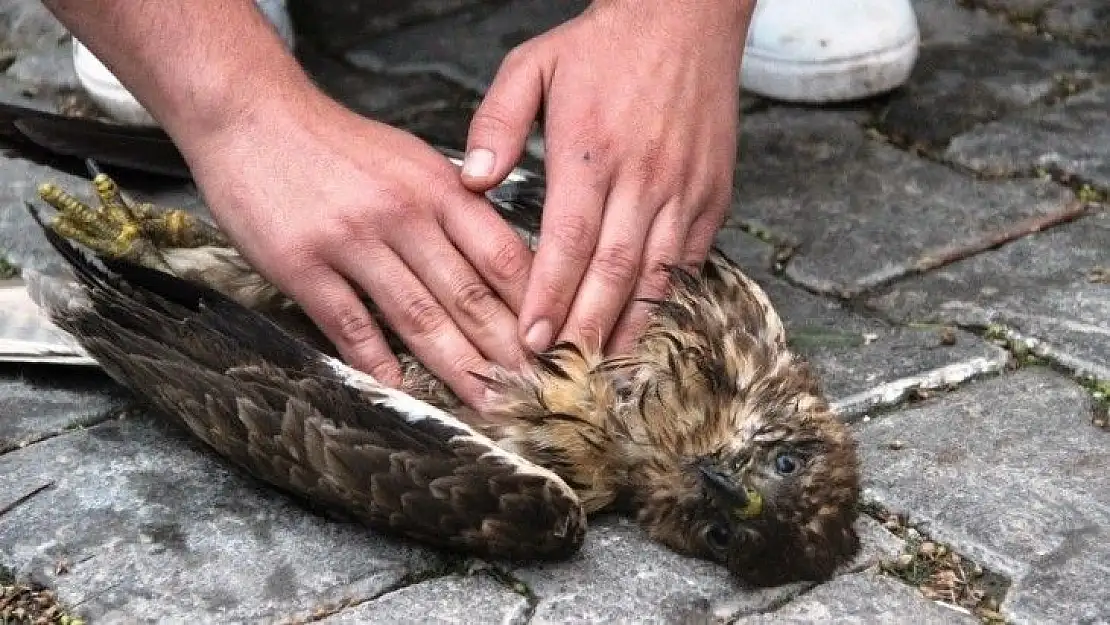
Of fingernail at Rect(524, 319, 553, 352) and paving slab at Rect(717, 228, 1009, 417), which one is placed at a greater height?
fingernail at Rect(524, 319, 553, 352)

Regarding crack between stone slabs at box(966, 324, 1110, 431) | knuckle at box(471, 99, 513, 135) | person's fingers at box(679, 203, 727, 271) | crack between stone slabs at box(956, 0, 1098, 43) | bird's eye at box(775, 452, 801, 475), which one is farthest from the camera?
crack between stone slabs at box(956, 0, 1098, 43)

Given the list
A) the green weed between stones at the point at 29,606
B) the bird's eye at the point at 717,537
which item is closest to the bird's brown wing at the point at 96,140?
the green weed between stones at the point at 29,606

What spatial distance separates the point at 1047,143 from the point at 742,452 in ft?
7.82

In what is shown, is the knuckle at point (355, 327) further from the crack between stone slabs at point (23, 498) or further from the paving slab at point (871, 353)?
the paving slab at point (871, 353)

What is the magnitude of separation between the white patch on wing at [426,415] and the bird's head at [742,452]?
0.29 meters

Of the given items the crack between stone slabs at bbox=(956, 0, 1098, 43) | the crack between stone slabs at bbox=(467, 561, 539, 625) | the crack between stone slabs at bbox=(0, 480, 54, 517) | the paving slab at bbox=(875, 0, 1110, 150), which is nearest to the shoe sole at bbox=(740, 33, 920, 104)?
the paving slab at bbox=(875, 0, 1110, 150)

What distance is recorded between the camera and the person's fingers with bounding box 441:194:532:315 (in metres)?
3.35

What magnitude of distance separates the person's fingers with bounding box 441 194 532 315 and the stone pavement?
1.82 ft

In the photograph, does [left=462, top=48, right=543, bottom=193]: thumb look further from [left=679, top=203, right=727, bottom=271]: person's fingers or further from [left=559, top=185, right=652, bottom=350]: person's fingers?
[left=679, top=203, right=727, bottom=271]: person's fingers

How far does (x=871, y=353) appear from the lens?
399cm

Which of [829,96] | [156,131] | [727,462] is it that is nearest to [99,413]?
[156,131]

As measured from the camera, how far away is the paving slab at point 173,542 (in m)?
3.07

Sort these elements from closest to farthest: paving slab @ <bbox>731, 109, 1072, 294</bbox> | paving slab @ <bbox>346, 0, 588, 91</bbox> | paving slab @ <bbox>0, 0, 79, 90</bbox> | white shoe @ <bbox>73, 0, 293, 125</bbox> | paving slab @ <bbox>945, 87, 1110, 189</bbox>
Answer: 1. paving slab @ <bbox>731, 109, 1072, 294</bbox>
2. paving slab @ <bbox>945, 87, 1110, 189</bbox>
3. white shoe @ <bbox>73, 0, 293, 125</bbox>
4. paving slab @ <bbox>0, 0, 79, 90</bbox>
5. paving slab @ <bbox>346, 0, 588, 91</bbox>

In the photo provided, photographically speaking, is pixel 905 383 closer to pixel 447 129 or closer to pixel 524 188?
pixel 524 188
